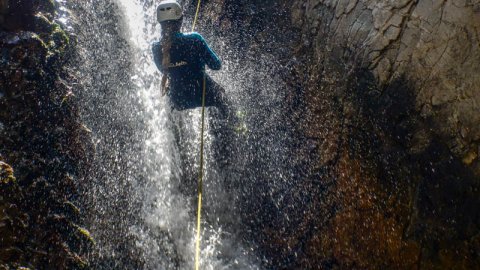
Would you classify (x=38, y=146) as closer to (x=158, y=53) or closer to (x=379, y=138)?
(x=158, y=53)

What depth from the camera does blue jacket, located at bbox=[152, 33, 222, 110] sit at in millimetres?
4266

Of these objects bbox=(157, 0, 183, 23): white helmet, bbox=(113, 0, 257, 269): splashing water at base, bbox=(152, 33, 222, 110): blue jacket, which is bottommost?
bbox=(113, 0, 257, 269): splashing water at base

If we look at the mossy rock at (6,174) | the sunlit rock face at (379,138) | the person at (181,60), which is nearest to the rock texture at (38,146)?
the mossy rock at (6,174)

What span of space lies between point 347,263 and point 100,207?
4.79 meters

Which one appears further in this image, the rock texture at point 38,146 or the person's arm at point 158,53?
the person's arm at point 158,53

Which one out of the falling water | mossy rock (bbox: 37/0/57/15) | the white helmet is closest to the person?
the white helmet

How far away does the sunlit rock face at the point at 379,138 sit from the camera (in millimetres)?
2711

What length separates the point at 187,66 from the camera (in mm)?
4496

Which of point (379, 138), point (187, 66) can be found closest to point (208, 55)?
point (187, 66)

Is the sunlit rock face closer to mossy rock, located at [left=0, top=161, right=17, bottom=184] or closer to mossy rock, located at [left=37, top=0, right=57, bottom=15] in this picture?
mossy rock, located at [left=0, top=161, right=17, bottom=184]

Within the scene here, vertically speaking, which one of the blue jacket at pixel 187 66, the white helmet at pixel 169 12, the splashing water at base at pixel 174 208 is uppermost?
the white helmet at pixel 169 12

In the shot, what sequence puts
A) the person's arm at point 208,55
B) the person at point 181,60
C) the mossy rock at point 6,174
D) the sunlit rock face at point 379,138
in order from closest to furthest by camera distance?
the sunlit rock face at point 379,138, the mossy rock at point 6,174, the person at point 181,60, the person's arm at point 208,55

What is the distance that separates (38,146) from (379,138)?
5.51m

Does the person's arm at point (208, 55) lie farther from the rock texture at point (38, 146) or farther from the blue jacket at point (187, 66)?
the rock texture at point (38, 146)
